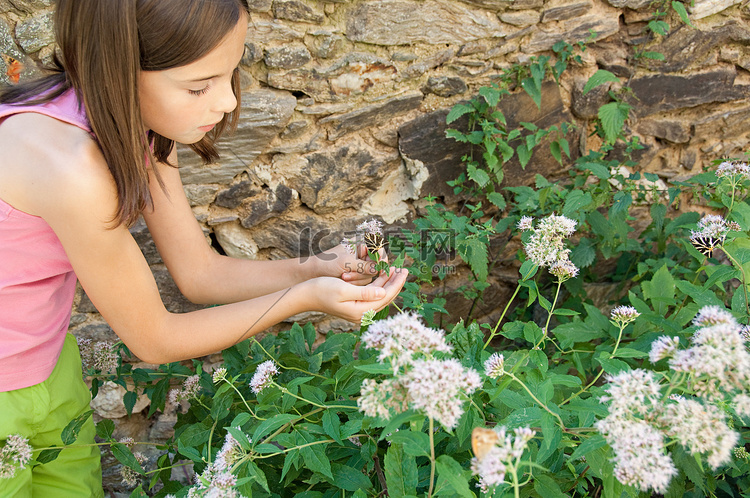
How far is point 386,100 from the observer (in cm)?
210

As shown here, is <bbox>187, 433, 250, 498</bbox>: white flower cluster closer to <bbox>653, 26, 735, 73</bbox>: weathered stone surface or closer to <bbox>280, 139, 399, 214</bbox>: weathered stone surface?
<bbox>280, 139, 399, 214</bbox>: weathered stone surface

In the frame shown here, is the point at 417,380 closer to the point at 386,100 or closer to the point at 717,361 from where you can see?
the point at 717,361

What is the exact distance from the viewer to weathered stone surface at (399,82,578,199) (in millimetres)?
2189

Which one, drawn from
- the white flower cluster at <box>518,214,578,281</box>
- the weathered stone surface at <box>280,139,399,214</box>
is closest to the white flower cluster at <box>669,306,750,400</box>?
the white flower cluster at <box>518,214,578,281</box>

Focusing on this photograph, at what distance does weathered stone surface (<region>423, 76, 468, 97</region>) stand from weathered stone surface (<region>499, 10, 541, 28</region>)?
0.31 metres

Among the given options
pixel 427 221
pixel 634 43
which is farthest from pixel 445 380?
pixel 634 43

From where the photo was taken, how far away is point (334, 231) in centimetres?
223

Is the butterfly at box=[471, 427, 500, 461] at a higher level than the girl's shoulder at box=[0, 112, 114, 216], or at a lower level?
lower

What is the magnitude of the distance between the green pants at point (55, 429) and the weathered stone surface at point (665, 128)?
2.57 m

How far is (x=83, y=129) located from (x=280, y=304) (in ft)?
2.01

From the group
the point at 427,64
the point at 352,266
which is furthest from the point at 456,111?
the point at 352,266

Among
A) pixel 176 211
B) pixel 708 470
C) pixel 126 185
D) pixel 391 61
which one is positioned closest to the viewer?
pixel 126 185

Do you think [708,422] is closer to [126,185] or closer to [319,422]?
[319,422]

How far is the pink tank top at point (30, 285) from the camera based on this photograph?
1.16 m
